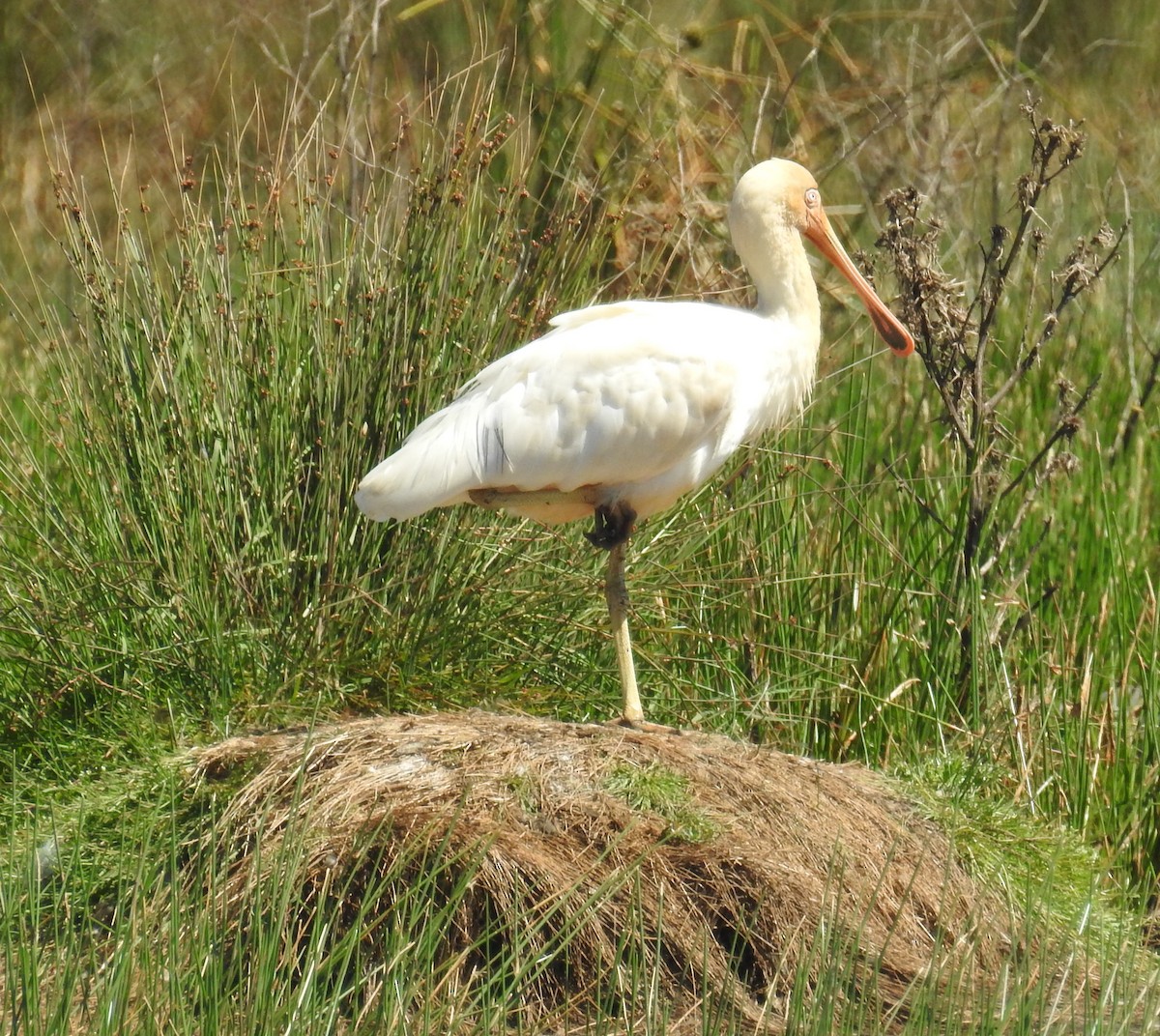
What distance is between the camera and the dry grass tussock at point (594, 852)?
3992mm

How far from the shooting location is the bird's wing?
4.81 metres

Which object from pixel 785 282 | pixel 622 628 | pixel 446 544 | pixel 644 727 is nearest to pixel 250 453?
pixel 446 544

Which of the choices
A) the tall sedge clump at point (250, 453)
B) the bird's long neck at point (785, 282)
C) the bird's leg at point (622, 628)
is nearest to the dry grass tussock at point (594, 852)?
the bird's leg at point (622, 628)

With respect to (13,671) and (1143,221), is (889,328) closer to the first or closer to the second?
(13,671)

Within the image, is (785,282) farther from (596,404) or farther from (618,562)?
(618,562)

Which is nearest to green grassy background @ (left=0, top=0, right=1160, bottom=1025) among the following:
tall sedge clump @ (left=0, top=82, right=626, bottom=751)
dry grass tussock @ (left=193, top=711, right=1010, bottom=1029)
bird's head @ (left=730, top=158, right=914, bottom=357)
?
tall sedge clump @ (left=0, top=82, right=626, bottom=751)

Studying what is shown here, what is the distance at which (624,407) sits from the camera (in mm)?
4910

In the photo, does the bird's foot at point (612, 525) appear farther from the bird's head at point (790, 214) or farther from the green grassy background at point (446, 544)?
the bird's head at point (790, 214)

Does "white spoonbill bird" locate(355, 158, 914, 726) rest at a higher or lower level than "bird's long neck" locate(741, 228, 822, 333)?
lower

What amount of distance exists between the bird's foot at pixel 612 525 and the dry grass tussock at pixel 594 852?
60cm

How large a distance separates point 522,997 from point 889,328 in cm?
252

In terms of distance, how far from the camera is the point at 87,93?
11828 millimetres

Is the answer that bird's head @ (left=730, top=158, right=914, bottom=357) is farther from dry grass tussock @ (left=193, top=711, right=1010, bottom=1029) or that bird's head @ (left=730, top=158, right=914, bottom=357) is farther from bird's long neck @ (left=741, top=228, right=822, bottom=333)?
dry grass tussock @ (left=193, top=711, right=1010, bottom=1029)

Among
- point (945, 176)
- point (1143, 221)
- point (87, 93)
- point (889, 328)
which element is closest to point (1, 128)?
point (87, 93)
